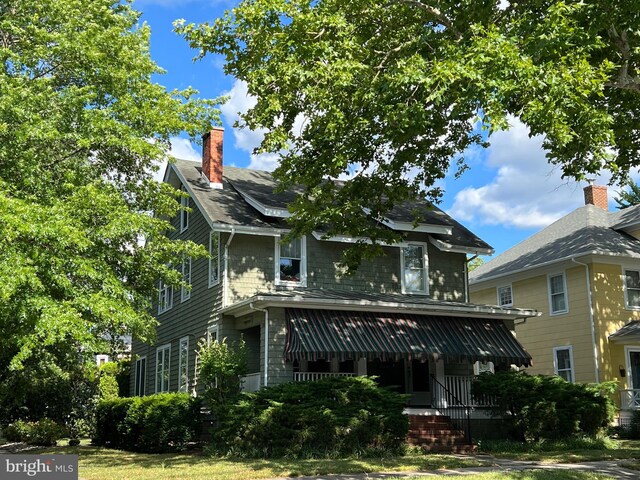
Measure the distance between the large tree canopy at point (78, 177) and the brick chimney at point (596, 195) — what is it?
19276 mm

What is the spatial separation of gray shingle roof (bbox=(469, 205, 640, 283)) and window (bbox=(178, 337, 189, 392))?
43.5ft

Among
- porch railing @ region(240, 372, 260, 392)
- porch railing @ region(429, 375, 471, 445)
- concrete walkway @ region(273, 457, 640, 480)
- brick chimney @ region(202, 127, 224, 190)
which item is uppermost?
brick chimney @ region(202, 127, 224, 190)

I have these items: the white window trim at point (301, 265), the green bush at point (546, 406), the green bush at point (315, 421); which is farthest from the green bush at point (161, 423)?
the green bush at point (546, 406)

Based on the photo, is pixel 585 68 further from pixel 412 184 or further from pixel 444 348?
pixel 444 348

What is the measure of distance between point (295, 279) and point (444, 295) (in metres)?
5.65

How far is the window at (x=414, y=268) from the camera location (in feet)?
81.6

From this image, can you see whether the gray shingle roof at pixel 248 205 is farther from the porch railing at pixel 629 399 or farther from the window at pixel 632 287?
the porch railing at pixel 629 399

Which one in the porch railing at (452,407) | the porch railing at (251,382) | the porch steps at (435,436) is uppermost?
the porch railing at (251,382)

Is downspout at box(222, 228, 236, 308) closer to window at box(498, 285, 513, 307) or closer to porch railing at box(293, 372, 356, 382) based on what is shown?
porch railing at box(293, 372, 356, 382)

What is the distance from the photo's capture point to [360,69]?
1425cm

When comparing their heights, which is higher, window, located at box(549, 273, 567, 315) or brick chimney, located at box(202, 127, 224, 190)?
brick chimney, located at box(202, 127, 224, 190)

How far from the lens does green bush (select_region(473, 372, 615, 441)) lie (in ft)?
63.3

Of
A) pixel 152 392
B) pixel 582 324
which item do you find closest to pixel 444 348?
pixel 582 324

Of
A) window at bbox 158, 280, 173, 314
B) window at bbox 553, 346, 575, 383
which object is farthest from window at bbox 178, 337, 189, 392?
window at bbox 553, 346, 575, 383
